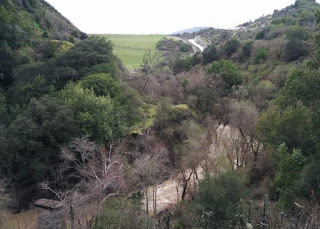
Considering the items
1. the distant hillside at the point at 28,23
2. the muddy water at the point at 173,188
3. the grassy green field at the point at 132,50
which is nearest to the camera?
the muddy water at the point at 173,188

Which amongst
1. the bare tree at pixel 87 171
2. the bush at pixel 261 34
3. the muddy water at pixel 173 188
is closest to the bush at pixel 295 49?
the bush at pixel 261 34

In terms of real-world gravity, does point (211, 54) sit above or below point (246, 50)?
below

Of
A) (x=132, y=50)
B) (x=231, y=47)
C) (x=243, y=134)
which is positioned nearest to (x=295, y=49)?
(x=231, y=47)

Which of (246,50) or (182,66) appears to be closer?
(246,50)

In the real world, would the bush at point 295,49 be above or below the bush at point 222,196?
above

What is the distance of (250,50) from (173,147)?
31.9 m

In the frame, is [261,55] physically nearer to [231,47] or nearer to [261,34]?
[231,47]

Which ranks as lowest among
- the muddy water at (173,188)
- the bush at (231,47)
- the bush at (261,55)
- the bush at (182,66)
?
Result: the muddy water at (173,188)

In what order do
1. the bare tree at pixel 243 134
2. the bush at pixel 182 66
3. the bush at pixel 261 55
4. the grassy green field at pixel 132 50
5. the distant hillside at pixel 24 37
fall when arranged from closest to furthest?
the bare tree at pixel 243 134 → the distant hillside at pixel 24 37 → the bush at pixel 261 55 → the bush at pixel 182 66 → the grassy green field at pixel 132 50

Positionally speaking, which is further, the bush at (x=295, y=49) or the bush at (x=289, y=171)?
the bush at (x=295, y=49)

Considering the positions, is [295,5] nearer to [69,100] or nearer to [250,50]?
[250,50]

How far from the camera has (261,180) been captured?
64.1 ft

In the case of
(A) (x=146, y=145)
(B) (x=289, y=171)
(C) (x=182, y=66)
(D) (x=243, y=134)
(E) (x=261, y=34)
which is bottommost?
(A) (x=146, y=145)

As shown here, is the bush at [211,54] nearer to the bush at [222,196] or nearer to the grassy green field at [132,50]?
the grassy green field at [132,50]
